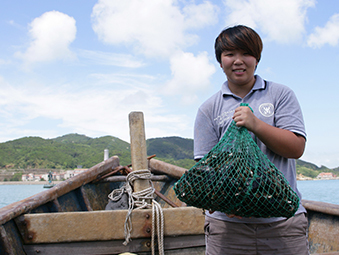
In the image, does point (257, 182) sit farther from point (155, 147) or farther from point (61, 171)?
point (155, 147)

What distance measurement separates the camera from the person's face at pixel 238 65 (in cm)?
165

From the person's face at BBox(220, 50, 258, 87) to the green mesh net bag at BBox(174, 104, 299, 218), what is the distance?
306 mm

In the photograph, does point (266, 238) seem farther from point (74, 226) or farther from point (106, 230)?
point (74, 226)

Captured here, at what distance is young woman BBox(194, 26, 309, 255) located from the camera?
1528 mm

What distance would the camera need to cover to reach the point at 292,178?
1.65 m

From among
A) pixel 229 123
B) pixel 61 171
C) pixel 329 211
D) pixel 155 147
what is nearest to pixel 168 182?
pixel 329 211

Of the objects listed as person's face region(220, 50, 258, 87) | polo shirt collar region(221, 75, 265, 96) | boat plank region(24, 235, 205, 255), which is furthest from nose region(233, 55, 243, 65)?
boat plank region(24, 235, 205, 255)

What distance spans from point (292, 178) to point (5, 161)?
86.8 metres

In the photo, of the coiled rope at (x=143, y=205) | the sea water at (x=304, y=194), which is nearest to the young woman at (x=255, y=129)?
the coiled rope at (x=143, y=205)

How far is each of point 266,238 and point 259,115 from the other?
25.6 inches

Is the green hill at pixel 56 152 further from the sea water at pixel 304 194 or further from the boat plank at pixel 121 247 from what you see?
the boat plank at pixel 121 247

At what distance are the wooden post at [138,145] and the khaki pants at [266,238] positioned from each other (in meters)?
2.50

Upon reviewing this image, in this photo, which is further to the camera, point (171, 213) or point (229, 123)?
point (171, 213)

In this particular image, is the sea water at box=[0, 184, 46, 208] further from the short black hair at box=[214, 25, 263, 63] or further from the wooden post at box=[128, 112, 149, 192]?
the short black hair at box=[214, 25, 263, 63]
